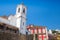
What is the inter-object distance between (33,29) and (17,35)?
9359mm

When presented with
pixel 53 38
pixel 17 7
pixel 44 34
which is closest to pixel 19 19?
pixel 17 7

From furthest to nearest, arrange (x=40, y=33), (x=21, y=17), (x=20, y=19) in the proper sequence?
(x=40, y=33) < (x=21, y=17) < (x=20, y=19)

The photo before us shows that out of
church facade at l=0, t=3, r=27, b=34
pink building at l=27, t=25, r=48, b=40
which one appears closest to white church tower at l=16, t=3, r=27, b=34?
church facade at l=0, t=3, r=27, b=34

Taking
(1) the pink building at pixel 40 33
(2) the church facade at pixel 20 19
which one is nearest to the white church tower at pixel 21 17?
(2) the church facade at pixel 20 19

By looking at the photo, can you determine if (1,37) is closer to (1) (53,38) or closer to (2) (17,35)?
(2) (17,35)

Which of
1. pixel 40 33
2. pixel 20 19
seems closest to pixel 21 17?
pixel 20 19

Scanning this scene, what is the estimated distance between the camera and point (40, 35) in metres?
32.0

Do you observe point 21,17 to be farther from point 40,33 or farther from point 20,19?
point 40,33

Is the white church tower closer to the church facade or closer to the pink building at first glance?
the church facade

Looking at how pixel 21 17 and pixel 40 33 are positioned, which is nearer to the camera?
pixel 21 17

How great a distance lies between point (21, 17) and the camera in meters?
30.4

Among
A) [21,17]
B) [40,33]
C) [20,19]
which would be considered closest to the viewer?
[20,19]

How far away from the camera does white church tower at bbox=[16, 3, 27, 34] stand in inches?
1185

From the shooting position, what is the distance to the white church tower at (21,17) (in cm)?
3011
